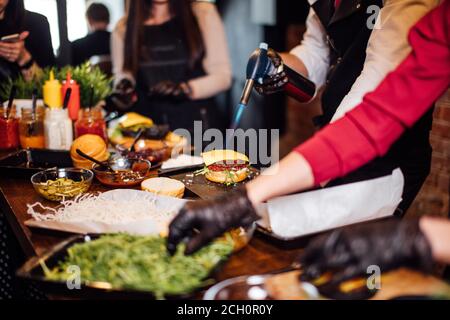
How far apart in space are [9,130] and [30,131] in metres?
0.12

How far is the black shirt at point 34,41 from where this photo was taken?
2989mm

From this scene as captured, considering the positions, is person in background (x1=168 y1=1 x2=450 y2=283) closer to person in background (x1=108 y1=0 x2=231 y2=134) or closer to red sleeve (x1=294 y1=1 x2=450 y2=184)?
red sleeve (x1=294 y1=1 x2=450 y2=184)

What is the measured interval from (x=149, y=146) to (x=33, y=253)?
41.5 inches

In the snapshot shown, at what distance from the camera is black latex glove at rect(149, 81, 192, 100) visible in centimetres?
315

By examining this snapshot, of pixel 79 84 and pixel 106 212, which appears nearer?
pixel 106 212

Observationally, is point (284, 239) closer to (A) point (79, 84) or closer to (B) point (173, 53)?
(A) point (79, 84)

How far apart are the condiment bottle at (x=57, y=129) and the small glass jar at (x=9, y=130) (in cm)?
20

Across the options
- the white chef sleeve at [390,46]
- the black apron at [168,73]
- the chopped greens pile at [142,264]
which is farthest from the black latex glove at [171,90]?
the chopped greens pile at [142,264]

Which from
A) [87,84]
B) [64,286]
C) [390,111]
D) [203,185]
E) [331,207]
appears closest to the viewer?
[64,286]

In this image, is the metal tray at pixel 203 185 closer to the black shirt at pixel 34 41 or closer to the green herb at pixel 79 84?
the green herb at pixel 79 84

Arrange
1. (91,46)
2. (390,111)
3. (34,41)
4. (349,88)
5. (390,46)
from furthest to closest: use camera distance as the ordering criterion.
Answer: (91,46) < (34,41) < (349,88) < (390,46) < (390,111)

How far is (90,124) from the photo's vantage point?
2518 millimetres

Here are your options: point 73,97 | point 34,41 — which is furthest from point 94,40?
point 73,97

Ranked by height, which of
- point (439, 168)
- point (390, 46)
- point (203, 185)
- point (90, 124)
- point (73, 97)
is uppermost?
point (390, 46)
